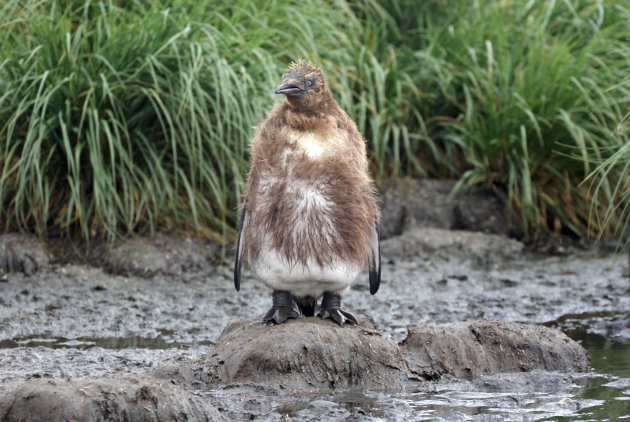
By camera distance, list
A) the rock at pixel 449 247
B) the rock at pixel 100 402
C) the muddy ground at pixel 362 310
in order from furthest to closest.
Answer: the rock at pixel 449 247 < the muddy ground at pixel 362 310 < the rock at pixel 100 402

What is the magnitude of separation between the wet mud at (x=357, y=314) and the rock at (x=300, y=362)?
0.16 feet

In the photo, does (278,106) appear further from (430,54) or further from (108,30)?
(430,54)

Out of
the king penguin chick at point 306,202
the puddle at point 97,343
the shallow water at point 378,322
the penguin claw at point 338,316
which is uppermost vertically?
the king penguin chick at point 306,202

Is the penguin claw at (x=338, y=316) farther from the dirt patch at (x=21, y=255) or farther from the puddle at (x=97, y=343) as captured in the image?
the dirt patch at (x=21, y=255)

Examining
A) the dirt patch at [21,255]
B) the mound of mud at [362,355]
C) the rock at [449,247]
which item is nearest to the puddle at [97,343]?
the mound of mud at [362,355]

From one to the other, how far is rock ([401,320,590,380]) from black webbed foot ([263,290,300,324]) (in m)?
0.61

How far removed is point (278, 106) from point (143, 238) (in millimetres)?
2999

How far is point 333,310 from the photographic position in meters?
4.08

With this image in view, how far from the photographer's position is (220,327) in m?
5.36

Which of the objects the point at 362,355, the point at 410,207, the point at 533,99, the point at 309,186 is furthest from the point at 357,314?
the point at 533,99

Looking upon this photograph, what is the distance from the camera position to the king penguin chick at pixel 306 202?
3.83m

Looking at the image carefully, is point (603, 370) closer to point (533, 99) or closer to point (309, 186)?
point (309, 186)

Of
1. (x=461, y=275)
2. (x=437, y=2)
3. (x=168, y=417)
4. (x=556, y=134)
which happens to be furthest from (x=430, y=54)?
(x=168, y=417)

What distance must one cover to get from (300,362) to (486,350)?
0.97 metres
